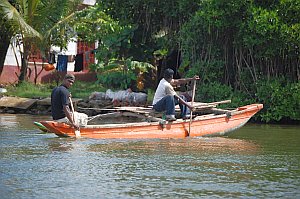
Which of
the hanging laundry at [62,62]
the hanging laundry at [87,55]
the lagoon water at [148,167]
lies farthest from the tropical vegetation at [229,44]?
the hanging laundry at [87,55]

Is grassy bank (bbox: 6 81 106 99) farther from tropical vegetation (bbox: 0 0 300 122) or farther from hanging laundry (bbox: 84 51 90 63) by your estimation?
hanging laundry (bbox: 84 51 90 63)

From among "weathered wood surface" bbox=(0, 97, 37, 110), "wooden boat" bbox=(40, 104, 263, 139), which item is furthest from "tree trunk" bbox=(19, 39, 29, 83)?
"wooden boat" bbox=(40, 104, 263, 139)

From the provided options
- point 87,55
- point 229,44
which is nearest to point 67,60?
point 87,55

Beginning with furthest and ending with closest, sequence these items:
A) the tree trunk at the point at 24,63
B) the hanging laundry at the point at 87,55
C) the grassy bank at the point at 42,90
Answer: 1. the hanging laundry at the point at 87,55
2. the tree trunk at the point at 24,63
3. the grassy bank at the point at 42,90

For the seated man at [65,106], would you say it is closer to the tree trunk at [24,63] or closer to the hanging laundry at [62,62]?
the tree trunk at [24,63]

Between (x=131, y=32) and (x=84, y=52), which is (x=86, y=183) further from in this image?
(x=84, y=52)

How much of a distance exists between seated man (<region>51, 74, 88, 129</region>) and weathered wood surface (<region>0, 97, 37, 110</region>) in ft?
36.8

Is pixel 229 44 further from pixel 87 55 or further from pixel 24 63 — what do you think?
pixel 87 55

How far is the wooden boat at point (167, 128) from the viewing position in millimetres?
15039

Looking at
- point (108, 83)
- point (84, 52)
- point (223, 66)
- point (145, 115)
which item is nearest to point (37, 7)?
point (108, 83)

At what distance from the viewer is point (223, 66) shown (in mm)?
22750

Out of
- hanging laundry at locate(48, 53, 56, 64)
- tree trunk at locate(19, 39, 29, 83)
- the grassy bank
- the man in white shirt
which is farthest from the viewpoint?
hanging laundry at locate(48, 53, 56, 64)

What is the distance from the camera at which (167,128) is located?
16.1m

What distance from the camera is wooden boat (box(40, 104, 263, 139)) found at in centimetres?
1504
